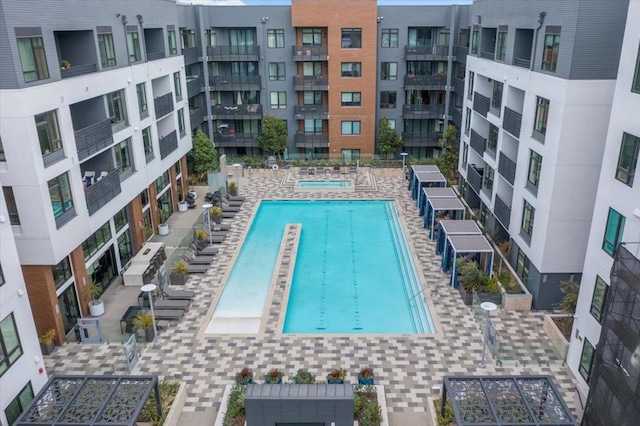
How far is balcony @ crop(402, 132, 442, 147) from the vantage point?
4609cm

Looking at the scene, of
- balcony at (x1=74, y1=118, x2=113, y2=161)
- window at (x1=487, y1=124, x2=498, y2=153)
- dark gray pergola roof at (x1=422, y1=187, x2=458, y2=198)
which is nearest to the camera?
balcony at (x1=74, y1=118, x2=113, y2=161)

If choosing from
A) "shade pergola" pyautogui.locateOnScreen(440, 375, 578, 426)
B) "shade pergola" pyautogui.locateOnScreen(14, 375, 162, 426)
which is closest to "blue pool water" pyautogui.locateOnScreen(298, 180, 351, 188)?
"shade pergola" pyautogui.locateOnScreen(440, 375, 578, 426)

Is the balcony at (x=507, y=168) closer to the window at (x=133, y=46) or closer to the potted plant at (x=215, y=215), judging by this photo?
the potted plant at (x=215, y=215)

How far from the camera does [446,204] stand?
97.6ft

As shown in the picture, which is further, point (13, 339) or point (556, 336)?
point (556, 336)

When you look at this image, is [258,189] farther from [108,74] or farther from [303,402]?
[303,402]

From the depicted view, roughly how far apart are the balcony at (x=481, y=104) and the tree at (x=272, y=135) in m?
18.4

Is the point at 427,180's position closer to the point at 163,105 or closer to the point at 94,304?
the point at 163,105

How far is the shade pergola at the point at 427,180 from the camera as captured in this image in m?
34.2

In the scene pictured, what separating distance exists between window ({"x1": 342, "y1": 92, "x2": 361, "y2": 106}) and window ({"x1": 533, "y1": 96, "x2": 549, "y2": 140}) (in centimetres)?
2410

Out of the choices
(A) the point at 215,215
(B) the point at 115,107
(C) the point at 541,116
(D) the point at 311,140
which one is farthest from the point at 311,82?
(C) the point at 541,116

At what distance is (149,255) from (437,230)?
16.6 m

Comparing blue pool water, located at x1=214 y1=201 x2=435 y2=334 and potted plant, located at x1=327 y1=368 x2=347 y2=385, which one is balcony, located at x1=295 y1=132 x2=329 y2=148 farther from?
potted plant, located at x1=327 y1=368 x2=347 y2=385

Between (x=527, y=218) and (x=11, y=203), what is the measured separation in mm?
21637
